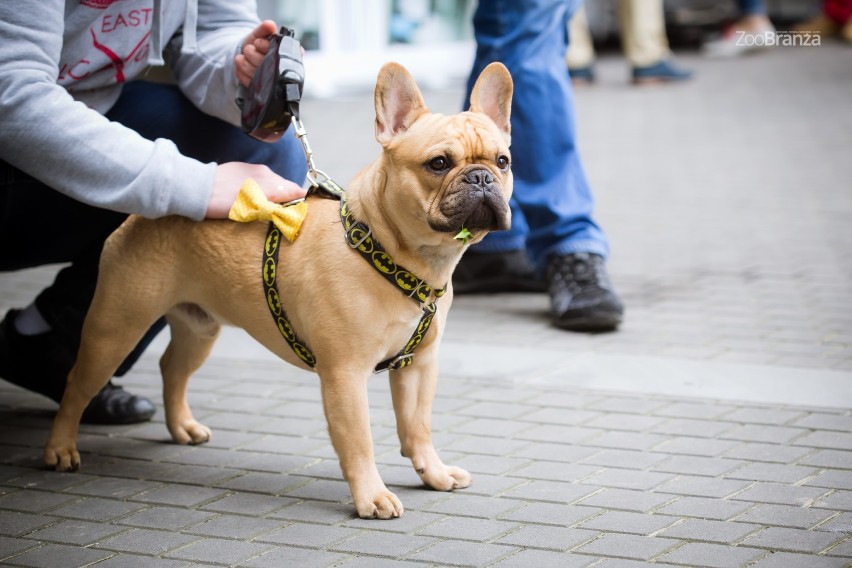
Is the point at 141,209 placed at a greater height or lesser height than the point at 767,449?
greater

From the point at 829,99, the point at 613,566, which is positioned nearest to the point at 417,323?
the point at 613,566

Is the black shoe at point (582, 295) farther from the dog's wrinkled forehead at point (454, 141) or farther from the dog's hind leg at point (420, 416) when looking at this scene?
the dog's wrinkled forehead at point (454, 141)

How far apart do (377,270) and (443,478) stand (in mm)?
687

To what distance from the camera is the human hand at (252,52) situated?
11.3ft

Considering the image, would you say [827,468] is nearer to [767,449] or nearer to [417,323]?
[767,449]

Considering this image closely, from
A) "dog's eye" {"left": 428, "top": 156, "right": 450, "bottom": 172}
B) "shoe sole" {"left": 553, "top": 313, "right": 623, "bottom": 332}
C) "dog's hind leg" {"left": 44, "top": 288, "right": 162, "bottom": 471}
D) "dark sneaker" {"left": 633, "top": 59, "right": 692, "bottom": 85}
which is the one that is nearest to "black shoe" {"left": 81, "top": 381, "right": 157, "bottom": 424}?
"dog's hind leg" {"left": 44, "top": 288, "right": 162, "bottom": 471}

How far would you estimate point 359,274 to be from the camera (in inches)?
118

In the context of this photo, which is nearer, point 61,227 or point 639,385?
point 61,227

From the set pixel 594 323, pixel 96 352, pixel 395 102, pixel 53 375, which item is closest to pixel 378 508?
pixel 96 352

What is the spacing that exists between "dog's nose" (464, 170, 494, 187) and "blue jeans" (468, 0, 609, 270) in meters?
2.26

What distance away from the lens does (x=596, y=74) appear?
12.6 metres

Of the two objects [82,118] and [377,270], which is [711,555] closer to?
[377,270]

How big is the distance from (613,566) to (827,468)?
1.02 meters

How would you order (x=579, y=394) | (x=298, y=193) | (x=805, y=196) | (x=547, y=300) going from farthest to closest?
(x=805, y=196) → (x=547, y=300) → (x=579, y=394) → (x=298, y=193)
